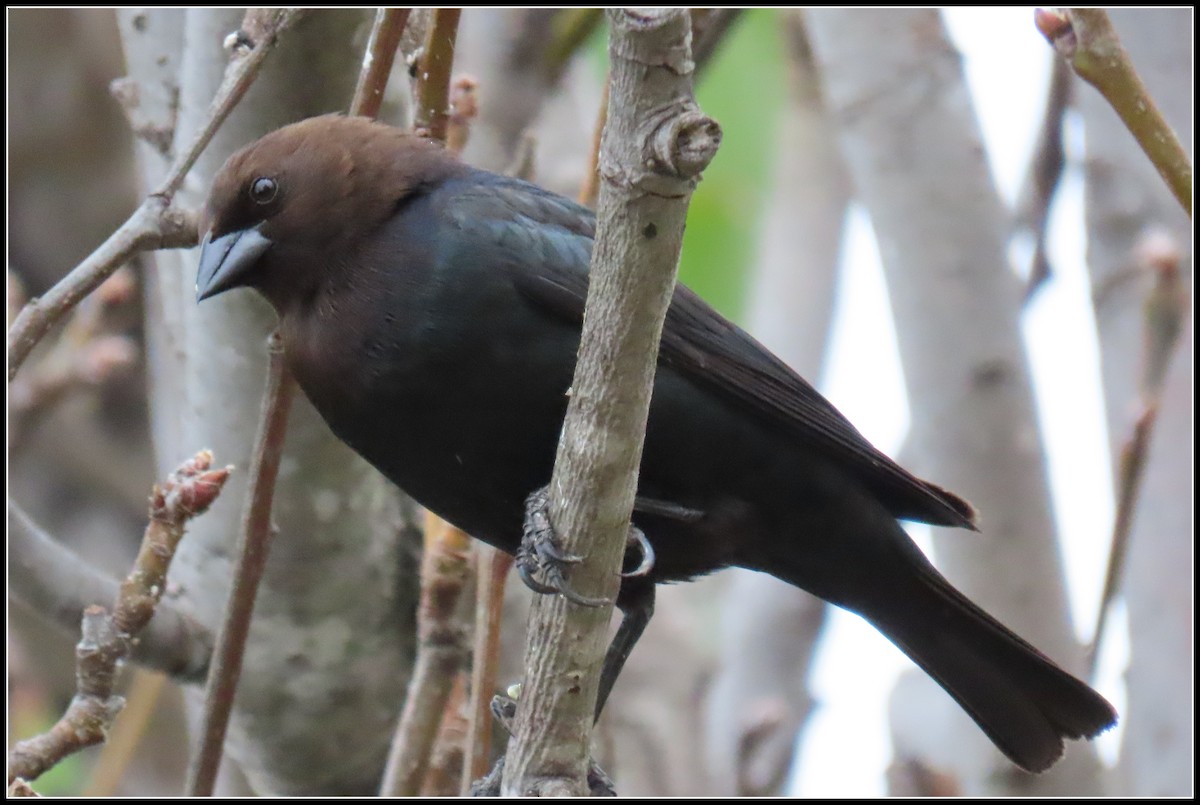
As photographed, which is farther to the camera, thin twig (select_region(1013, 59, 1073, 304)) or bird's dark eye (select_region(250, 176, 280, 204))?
thin twig (select_region(1013, 59, 1073, 304))

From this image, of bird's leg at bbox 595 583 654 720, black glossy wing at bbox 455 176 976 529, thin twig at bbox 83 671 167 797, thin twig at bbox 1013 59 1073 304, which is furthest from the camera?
thin twig at bbox 1013 59 1073 304

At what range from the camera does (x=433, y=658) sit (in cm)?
329

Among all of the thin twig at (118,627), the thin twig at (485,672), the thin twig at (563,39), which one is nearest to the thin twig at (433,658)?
the thin twig at (485,672)

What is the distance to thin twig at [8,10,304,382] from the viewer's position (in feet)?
7.93

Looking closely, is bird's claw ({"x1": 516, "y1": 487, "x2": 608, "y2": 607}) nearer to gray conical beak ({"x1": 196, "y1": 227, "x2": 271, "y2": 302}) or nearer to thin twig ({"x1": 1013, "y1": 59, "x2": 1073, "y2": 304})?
gray conical beak ({"x1": 196, "y1": 227, "x2": 271, "y2": 302})

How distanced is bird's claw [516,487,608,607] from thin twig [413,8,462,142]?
3.04 ft

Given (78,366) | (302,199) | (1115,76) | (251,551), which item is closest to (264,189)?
(302,199)

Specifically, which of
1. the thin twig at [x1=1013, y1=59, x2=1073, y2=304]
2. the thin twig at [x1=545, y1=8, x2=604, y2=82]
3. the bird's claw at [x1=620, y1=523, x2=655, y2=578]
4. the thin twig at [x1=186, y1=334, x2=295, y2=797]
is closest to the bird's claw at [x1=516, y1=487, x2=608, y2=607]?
the bird's claw at [x1=620, y1=523, x2=655, y2=578]

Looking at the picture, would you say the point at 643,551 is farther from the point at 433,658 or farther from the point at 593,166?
the point at 593,166

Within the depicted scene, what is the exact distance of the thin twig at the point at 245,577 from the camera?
2.84m

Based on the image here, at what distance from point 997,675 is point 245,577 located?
5.49ft

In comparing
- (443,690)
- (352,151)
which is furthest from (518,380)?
(443,690)

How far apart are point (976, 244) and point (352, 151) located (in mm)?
2165

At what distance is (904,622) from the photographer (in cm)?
344
